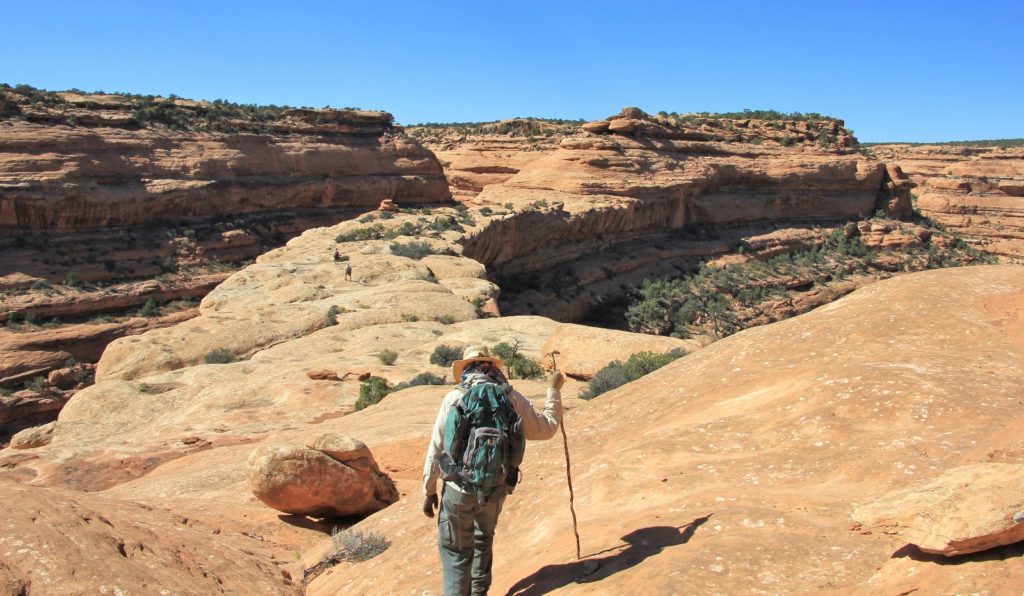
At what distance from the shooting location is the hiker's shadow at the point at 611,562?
188 inches

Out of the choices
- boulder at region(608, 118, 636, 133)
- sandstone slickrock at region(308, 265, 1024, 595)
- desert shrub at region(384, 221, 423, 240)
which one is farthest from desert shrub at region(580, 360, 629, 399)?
boulder at region(608, 118, 636, 133)

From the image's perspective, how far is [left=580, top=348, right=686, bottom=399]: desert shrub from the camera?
12.7 metres

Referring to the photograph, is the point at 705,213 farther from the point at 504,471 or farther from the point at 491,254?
the point at 504,471

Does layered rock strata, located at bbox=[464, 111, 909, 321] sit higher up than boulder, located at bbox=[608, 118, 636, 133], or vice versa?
boulder, located at bbox=[608, 118, 636, 133]

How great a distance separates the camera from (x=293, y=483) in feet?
25.6

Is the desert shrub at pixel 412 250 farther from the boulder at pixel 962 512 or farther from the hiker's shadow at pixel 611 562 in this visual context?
the boulder at pixel 962 512

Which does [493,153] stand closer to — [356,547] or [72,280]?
[72,280]

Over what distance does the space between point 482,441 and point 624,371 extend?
8696 millimetres

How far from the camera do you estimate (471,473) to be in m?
4.68

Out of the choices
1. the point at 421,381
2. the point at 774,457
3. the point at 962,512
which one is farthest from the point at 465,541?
the point at 421,381

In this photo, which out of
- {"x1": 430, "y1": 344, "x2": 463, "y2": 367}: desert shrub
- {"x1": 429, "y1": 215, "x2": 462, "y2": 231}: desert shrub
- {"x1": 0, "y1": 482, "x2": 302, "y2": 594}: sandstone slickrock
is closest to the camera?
{"x1": 0, "y1": 482, "x2": 302, "y2": 594}: sandstone slickrock

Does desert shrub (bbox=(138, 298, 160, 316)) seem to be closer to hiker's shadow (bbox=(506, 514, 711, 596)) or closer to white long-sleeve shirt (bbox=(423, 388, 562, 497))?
white long-sleeve shirt (bbox=(423, 388, 562, 497))

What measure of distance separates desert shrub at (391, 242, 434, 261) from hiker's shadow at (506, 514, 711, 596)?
24328 millimetres

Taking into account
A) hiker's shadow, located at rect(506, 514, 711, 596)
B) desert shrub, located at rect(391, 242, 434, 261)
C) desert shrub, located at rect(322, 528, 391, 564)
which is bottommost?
desert shrub, located at rect(322, 528, 391, 564)
